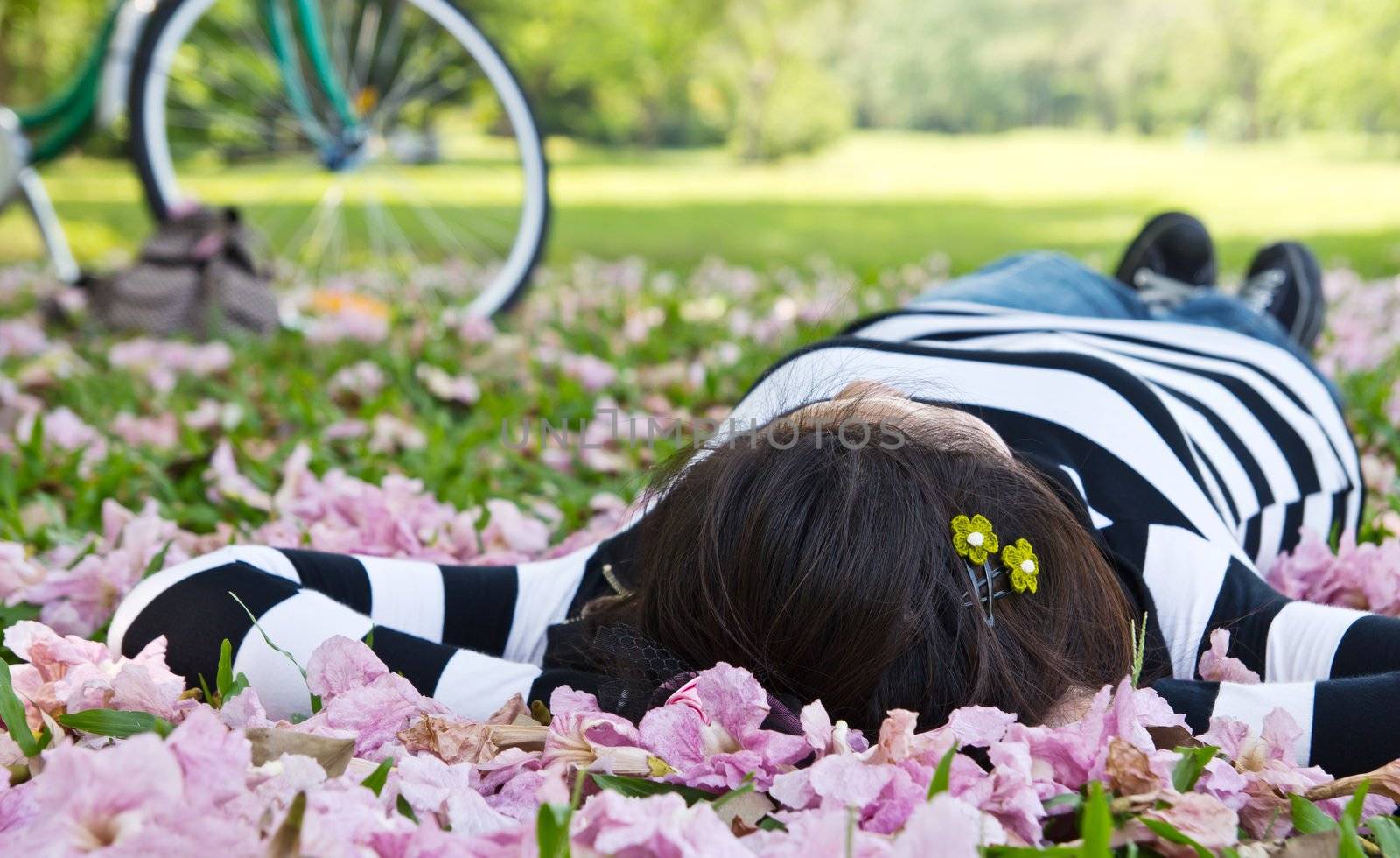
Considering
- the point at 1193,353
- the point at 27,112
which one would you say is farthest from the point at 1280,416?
the point at 27,112

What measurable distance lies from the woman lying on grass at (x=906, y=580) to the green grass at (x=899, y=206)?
3.21m

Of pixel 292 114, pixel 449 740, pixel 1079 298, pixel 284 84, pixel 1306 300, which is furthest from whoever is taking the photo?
pixel 292 114

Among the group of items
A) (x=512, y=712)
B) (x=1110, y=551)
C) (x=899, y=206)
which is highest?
(x=899, y=206)

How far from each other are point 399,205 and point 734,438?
6653mm

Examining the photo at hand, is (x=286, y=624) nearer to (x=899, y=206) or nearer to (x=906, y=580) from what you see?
(x=906, y=580)

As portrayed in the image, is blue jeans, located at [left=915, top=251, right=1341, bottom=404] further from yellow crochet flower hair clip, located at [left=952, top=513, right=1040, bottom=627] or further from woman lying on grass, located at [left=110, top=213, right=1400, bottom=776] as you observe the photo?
yellow crochet flower hair clip, located at [left=952, top=513, right=1040, bottom=627]

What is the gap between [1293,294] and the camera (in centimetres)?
252

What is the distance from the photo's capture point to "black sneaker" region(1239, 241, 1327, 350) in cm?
252

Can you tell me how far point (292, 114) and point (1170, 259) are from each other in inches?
102

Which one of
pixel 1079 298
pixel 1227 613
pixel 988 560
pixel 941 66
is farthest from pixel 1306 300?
pixel 941 66

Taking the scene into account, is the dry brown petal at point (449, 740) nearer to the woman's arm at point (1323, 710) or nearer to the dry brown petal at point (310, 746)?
the dry brown petal at point (310, 746)

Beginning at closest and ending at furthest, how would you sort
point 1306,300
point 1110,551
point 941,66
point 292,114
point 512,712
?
1. point 512,712
2. point 1110,551
3. point 1306,300
4. point 292,114
5. point 941,66

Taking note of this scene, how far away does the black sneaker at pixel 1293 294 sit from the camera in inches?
99.0

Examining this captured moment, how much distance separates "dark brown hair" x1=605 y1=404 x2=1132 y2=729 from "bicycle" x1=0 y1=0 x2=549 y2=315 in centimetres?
249
